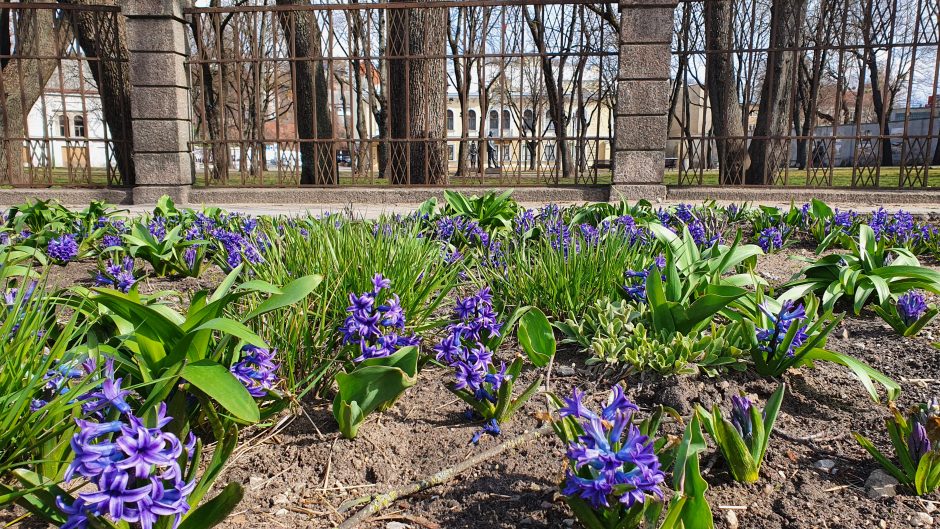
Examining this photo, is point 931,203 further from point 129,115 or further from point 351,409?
point 129,115

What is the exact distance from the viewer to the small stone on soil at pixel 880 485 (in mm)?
1716

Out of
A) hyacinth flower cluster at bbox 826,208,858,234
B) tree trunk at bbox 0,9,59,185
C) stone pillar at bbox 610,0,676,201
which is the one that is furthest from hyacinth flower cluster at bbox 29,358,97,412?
tree trunk at bbox 0,9,59,185

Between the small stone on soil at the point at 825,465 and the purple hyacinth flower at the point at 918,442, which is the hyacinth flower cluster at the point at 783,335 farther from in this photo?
the purple hyacinth flower at the point at 918,442

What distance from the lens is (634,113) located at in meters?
8.12

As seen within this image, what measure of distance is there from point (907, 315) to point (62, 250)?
173 inches

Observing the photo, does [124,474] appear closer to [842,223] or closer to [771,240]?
[771,240]

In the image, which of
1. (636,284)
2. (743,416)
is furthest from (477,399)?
(636,284)

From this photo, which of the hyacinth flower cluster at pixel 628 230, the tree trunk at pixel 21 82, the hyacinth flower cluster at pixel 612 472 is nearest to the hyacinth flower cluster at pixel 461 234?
the hyacinth flower cluster at pixel 628 230

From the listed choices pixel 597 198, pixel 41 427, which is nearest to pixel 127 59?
pixel 597 198

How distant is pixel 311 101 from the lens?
11.2m

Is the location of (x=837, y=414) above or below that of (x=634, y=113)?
below

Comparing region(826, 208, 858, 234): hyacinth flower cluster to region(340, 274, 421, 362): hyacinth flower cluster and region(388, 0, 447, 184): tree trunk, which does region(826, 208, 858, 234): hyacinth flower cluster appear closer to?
region(340, 274, 421, 362): hyacinth flower cluster

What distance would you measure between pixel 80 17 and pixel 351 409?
31.0 feet

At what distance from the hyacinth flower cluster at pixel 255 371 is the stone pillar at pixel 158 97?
7.51 m
